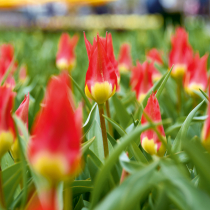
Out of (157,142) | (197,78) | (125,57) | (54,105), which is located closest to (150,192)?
(157,142)

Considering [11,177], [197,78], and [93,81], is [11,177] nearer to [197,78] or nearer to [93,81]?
[93,81]

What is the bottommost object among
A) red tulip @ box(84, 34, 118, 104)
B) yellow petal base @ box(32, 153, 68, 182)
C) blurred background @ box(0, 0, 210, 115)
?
blurred background @ box(0, 0, 210, 115)

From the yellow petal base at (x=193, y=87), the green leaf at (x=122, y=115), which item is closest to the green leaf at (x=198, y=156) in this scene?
the green leaf at (x=122, y=115)

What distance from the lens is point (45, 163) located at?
32 cm

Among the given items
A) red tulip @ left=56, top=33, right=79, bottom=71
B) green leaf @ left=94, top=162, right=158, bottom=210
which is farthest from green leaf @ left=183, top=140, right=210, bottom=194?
red tulip @ left=56, top=33, right=79, bottom=71

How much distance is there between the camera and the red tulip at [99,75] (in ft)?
1.93

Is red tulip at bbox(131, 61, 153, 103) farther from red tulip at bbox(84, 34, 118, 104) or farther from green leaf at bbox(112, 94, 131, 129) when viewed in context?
red tulip at bbox(84, 34, 118, 104)

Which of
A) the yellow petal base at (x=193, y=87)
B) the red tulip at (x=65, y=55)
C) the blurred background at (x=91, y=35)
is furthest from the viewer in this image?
the blurred background at (x=91, y=35)

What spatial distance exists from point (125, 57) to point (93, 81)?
988 mm

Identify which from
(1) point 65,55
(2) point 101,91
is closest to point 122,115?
(2) point 101,91

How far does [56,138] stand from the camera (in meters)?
0.31

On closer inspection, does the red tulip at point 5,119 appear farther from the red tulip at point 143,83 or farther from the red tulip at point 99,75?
the red tulip at point 143,83

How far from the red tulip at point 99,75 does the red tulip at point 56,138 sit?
0.28 m

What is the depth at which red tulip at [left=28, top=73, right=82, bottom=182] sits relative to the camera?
0.99ft
